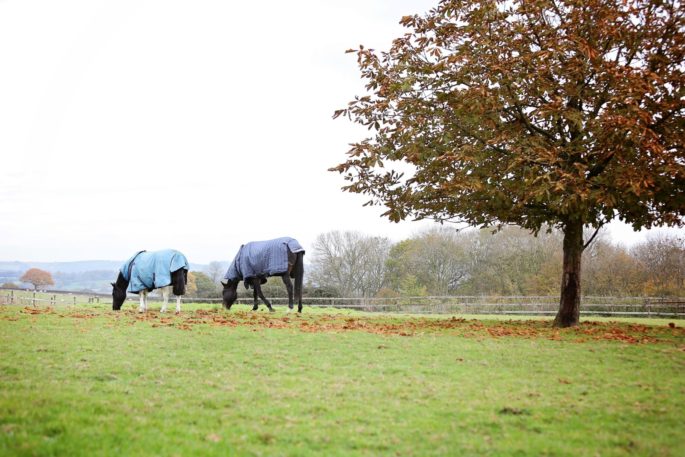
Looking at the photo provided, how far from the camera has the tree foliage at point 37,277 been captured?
301ft

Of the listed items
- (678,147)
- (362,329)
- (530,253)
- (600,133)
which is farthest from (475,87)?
(530,253)

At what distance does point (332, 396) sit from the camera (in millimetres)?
6602

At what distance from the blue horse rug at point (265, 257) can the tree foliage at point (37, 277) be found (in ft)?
275

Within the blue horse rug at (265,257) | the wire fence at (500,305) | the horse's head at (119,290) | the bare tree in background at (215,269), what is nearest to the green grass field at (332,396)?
the horse's head at (119,290)

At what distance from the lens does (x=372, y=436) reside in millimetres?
5242

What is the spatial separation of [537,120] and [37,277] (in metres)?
97.6

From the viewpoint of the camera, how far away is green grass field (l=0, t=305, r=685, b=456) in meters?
4.98

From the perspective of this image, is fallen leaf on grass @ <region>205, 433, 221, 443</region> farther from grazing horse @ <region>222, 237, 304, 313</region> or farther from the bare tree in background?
the bare tree in background

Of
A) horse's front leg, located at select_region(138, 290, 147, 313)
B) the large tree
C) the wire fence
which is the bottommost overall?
the wire fence

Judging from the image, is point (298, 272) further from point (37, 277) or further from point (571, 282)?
point (37, 277)

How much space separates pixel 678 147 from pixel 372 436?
10623 mm

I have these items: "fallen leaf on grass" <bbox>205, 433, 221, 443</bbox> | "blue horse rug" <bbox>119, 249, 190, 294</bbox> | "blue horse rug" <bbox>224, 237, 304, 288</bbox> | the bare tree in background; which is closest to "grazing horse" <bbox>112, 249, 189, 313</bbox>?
"blue horse rug" <bbox>119, 249, 190, 294</bbox>

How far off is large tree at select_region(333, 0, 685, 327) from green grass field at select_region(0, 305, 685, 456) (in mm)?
3631

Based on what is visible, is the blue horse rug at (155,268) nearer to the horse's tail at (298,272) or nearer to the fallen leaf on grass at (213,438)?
the horse's tail at (298,272)
